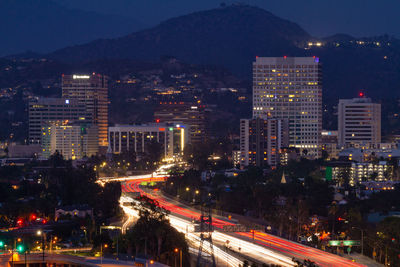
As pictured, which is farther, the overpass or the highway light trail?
the highway light trail

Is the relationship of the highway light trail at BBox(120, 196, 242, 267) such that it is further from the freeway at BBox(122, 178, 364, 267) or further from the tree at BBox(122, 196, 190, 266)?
the tree at BBox(122, 196, 190, 266)

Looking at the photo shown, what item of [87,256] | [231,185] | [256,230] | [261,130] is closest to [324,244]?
[256,230]

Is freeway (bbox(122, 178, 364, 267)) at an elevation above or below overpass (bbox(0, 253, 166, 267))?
below

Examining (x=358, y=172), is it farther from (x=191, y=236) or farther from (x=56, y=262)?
(x=56, y=262)

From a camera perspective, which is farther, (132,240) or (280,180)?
(280,180)

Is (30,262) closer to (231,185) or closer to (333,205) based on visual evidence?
(333,205)

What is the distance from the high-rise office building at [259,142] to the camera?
18725 cm

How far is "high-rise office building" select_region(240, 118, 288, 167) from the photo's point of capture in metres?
187

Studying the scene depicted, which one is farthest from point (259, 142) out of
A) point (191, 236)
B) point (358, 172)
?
point (191, 236)

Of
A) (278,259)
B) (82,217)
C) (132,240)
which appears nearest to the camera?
(278,259)

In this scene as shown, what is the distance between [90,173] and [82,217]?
36.4m

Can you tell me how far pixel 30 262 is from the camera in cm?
6981

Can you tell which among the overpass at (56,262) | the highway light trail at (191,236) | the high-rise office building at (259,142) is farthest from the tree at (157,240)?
the high-rise office building at (259,142)

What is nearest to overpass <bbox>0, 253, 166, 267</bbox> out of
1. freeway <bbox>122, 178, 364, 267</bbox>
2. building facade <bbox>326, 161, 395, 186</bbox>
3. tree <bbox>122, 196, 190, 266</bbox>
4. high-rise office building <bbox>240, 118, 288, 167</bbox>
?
tree <bbox>122, 196, 190, 266</bbox>
